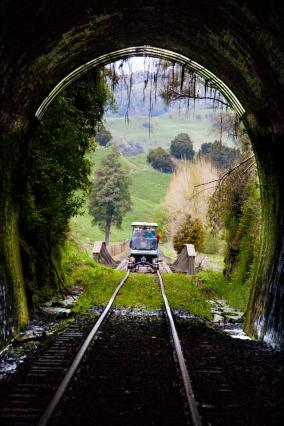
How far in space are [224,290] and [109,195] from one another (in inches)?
1703

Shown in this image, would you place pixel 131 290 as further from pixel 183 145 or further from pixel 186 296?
pixel 183 145

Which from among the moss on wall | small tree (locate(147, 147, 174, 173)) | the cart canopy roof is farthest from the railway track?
small tree (locate(147, 147, 174, 173))

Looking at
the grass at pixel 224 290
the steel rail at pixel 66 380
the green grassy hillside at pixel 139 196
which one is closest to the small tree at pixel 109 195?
the green grassy hillside at pixel 139 196

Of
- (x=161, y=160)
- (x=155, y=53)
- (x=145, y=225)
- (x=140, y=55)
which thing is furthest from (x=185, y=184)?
(x=161, y=160)

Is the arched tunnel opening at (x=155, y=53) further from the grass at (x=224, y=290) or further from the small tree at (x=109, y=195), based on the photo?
the small tree at (x=109, y=195)

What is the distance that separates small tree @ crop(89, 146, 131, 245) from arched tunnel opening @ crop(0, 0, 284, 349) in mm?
50085

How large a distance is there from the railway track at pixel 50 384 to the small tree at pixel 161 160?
345 feet

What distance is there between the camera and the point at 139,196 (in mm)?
101188

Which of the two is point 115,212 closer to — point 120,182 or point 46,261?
point 120,182

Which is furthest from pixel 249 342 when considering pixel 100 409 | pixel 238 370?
pixel 100 409

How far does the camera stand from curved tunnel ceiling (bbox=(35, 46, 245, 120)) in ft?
36.7

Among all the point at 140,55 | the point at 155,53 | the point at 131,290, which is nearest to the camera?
the point at 155,53

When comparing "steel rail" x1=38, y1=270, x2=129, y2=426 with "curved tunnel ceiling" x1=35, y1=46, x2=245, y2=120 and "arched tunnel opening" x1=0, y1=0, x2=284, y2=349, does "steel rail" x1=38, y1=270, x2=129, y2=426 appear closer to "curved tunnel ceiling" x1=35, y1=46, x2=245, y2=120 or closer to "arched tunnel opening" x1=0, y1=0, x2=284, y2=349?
"arched tunnel opening" x1=0, y1=0, x2=284, y2=349

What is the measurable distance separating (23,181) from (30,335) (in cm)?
340
